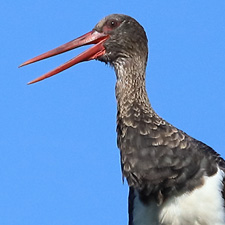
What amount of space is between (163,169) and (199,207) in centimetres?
52

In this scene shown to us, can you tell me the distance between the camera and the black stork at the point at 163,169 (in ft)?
23.0

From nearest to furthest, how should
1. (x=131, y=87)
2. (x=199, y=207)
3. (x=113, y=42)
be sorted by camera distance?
(x=199, y=207)
(x=131, y=87)
(x=113, y=42)

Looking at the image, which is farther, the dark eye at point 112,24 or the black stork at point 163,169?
the dark eye at point 112,24

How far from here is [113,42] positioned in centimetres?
785

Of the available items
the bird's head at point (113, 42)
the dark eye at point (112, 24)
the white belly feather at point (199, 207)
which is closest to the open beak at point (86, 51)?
the bird's head at point (113, 42)

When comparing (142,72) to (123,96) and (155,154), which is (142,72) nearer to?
(123,96)

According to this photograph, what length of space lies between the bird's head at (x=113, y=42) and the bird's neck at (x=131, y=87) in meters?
0.08

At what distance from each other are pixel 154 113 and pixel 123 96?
398 millimetres

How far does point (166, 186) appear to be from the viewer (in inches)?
278

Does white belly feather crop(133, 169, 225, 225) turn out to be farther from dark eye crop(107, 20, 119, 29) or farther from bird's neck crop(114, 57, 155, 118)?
dark eye crop(107, 20, 119, 29)

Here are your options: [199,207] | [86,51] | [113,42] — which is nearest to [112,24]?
[113,42]

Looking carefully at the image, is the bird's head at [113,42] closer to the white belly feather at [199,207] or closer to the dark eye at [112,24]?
the dark eye at [112,24]

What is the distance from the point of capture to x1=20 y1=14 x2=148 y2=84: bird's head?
25.7ft

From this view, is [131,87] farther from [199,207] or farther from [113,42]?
[199,207]
